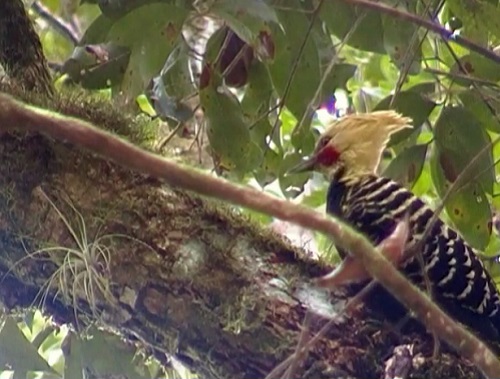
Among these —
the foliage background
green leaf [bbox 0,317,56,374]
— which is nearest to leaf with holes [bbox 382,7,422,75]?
the foliage background

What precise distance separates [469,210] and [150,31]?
66 centimetres

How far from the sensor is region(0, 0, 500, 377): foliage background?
5.21ft

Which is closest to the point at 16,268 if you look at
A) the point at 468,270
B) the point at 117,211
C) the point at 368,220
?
the point at 117,211

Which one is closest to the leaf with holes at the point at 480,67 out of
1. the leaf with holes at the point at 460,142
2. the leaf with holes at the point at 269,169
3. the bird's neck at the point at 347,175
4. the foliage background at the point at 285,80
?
the foliage background at the point at 285,80

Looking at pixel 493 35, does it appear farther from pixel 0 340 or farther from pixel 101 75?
pixel 0 340

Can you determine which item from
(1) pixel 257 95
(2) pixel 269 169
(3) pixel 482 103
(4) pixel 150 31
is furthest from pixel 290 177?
(4) pixel 150 31

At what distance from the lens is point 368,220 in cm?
158

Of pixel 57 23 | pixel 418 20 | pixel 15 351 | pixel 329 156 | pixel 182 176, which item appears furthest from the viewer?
pixel 57 23

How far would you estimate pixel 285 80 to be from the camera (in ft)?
5.68

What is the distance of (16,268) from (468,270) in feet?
2.27

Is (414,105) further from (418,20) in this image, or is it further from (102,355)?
(102,355)

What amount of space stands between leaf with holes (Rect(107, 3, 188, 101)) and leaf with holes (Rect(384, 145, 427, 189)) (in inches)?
20.9

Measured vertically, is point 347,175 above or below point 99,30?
below

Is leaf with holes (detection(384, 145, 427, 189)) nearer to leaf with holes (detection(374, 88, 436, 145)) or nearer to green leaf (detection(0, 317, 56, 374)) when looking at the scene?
leaf with holes (detection(374, 88, 436, 145))
